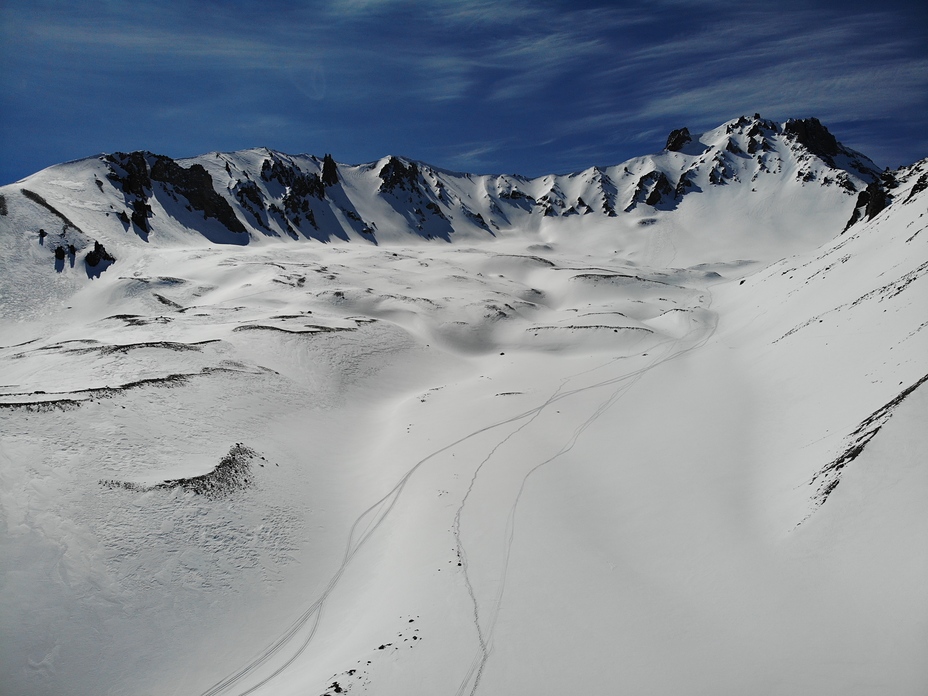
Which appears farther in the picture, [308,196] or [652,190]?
[652,190]

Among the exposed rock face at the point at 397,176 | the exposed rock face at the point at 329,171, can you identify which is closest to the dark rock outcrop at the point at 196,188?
the exposed rock face at the point at 329,171

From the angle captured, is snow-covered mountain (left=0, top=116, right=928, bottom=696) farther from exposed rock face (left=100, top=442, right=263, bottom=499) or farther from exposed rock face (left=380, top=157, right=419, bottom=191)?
exposed rock face (left=380, top=157, right=419, bottom=191)

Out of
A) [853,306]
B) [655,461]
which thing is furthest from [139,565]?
[853,306]

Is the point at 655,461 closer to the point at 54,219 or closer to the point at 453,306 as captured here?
the point at 453,306

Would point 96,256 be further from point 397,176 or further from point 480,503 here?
point 397,176

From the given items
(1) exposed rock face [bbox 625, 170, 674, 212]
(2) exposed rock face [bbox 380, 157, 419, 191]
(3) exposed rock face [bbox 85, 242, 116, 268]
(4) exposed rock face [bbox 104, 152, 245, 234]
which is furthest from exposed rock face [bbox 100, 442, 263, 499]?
(1) exposed rock face [bbox 625, 170, 674, 212]

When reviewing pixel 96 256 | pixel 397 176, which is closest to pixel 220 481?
pixel 96 256
